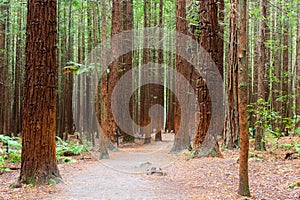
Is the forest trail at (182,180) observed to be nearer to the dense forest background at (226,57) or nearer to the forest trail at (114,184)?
the forest trail at (114,184)

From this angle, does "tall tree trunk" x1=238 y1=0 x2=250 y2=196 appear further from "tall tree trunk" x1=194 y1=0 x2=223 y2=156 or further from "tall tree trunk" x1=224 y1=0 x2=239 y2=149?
"tall tree trunk" x1=224 y1=0 x2=239 y2=149

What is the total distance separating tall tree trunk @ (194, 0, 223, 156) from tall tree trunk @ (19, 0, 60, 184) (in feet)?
17.9

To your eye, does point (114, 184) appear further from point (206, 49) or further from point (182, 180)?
point (206, 49)

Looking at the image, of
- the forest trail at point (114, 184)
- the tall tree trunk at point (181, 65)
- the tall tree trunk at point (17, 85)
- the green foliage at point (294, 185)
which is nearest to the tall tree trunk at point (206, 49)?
the forest trail at point (114, 184)

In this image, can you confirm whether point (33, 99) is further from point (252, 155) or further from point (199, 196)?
point (252, 155)

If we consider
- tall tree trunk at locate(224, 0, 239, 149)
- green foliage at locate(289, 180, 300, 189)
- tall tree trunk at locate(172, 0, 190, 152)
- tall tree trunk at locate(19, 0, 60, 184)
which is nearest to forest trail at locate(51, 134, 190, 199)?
tall tree trunk at locate(19, 0, 60, 184)

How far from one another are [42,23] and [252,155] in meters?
7.08

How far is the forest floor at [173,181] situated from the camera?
6609 millimetres

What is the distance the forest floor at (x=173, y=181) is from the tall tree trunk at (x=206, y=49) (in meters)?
1.03

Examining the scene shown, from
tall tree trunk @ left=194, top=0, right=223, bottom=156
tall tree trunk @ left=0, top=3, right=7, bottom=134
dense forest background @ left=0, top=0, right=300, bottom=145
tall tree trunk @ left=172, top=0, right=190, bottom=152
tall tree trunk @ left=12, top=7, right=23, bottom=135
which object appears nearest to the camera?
tall tree trunk @ left=194, top=0, right=223, bottom=156

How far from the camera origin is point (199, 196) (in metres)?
6.57

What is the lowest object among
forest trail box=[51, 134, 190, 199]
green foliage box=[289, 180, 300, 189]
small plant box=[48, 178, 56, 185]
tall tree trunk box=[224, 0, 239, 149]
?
forest trail box=[51, 134, 190, 199]

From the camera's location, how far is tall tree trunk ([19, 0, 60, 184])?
7293 millimetres

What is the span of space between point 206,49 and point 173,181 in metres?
4.88
